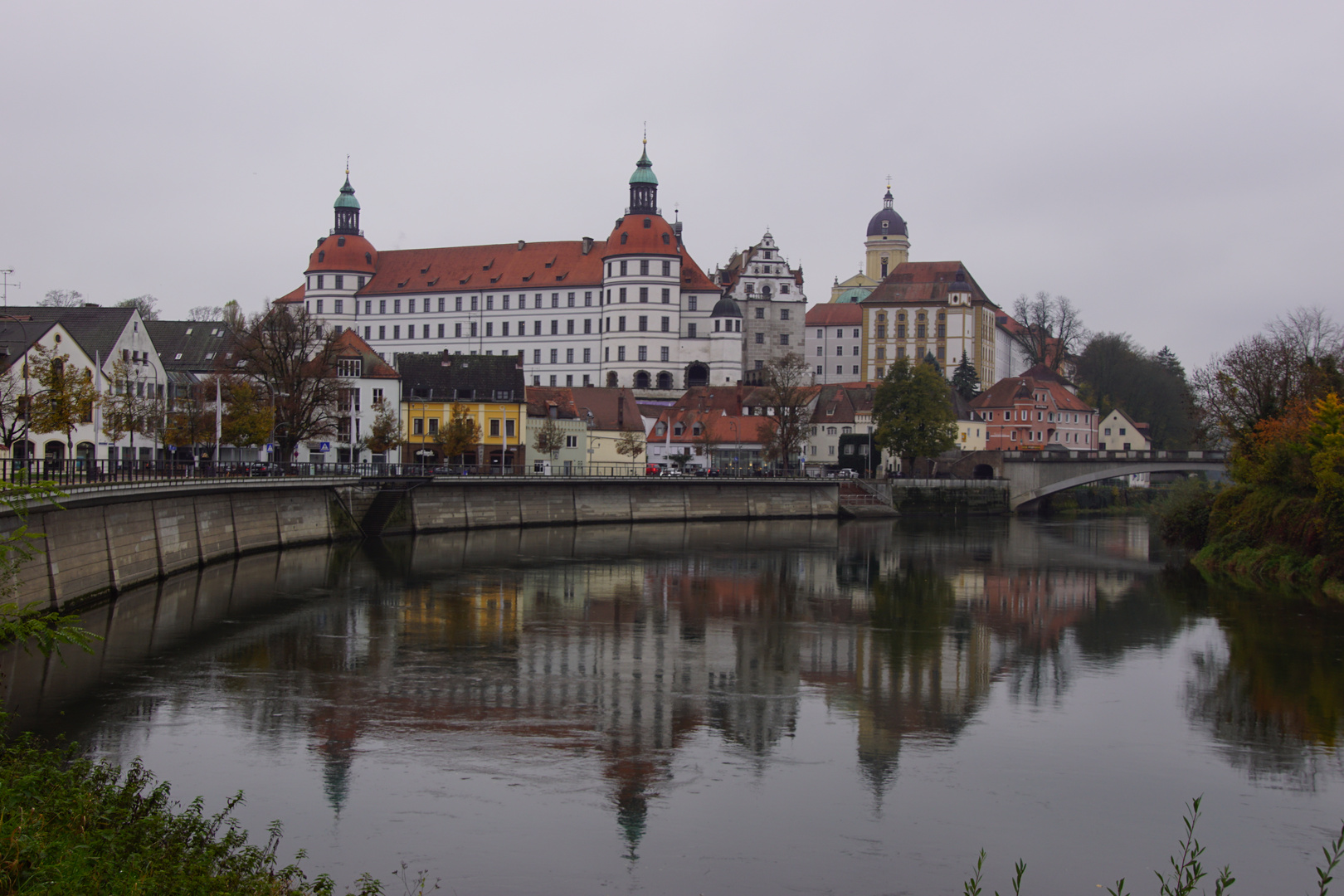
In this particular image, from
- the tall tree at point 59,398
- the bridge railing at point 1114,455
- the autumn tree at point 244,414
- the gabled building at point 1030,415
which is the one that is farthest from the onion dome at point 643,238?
the tall tree at point 59,398

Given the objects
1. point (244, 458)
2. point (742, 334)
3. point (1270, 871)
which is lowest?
point (1270, 871)

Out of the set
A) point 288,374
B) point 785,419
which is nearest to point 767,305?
point 785,419

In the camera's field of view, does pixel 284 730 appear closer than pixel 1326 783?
No

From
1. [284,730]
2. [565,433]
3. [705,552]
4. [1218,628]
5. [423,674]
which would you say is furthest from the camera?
[565,433]

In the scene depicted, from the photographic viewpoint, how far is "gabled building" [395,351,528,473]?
72.9 meters

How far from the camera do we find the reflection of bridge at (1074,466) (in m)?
73.9

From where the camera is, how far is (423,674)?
81.4 ft

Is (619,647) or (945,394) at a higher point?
(945,394)

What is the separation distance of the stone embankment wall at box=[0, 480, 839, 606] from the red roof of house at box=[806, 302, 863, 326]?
200 feet

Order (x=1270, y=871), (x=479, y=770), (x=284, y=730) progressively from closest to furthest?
(x=1270, y=871), (x=479, y=770), (x=284, y=730)

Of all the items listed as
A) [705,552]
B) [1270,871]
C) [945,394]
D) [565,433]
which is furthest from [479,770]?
[945,394]

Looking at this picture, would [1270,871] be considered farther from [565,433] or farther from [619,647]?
[565,433]

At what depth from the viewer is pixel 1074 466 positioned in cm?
7994

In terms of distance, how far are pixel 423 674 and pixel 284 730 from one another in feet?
15.7
